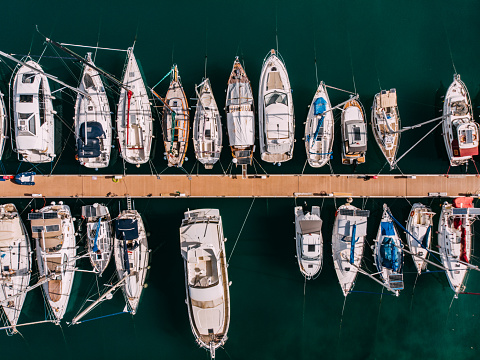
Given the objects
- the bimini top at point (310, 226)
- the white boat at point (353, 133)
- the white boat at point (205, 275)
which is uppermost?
the white boat at point (353, 133)

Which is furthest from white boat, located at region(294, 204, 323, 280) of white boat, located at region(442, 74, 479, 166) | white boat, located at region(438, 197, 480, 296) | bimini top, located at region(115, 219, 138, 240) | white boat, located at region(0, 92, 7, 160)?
white boat, located at region(0, 92, 7, 160)

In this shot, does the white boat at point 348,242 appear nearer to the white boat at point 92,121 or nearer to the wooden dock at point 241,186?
the wooden dock at point 241,186

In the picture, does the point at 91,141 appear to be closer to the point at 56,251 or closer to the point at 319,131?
the point at 56,251

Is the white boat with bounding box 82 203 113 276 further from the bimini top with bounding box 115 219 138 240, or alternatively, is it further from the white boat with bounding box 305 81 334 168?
the white boat with bounding box 305 81 334 168

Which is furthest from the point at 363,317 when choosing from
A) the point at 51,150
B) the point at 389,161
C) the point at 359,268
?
the point at 51,150

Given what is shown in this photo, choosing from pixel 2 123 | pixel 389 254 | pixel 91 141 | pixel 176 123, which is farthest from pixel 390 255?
pixel 2 123

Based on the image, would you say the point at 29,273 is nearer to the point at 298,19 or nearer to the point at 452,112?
the point at 298,19

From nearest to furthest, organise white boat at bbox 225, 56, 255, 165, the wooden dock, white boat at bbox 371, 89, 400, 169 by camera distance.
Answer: white boat at bbox 225, 56, 255, 165
white boat at bbox 371, 89, 400, 169
the wooden dock

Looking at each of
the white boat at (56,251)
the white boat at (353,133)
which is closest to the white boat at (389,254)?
the white boat at (353,133)
